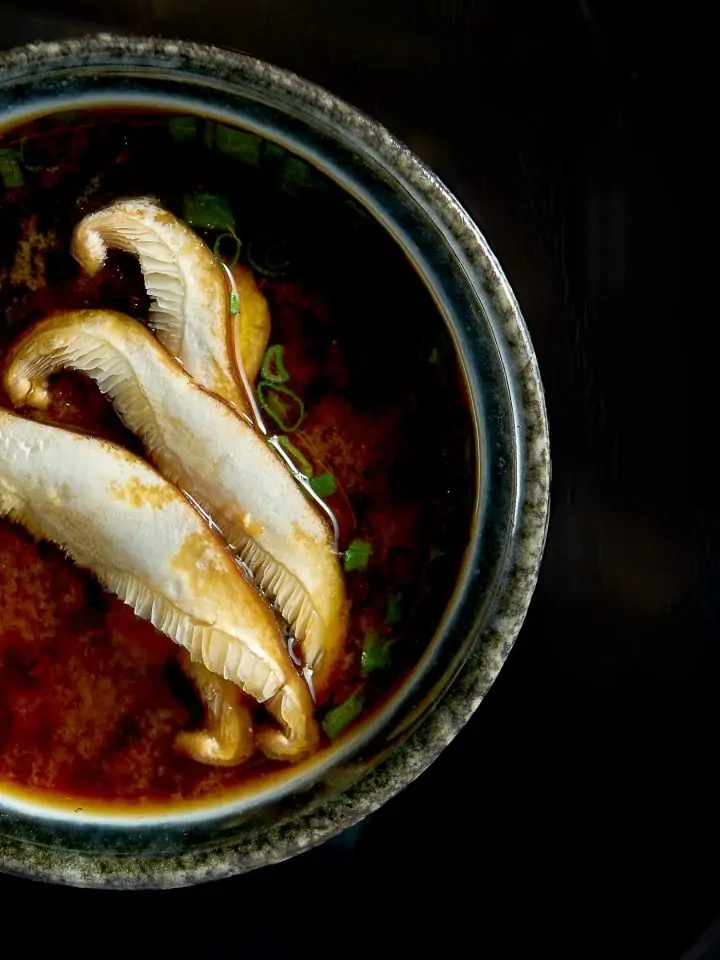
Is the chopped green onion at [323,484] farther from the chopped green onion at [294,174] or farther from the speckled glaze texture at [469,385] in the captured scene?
the chopped green onion at [294,174]

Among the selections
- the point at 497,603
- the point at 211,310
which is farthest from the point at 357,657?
the point at 211,310

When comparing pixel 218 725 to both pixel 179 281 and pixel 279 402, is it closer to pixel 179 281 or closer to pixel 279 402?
pixel 279 402

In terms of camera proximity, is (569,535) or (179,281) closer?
(179,281)

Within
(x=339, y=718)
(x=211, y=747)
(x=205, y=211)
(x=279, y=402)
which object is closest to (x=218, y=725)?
(x=211, y=747)

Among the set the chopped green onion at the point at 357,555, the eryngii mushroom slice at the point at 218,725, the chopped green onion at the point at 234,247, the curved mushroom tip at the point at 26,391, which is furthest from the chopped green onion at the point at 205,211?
the eryngii mushroom slice at the point at 218,725

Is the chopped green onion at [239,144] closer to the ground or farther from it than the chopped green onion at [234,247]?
farther from it

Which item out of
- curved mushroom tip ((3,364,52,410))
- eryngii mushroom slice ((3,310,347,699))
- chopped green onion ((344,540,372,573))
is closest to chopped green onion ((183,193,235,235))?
eryngii mushroom slice ((3,310,347,699))

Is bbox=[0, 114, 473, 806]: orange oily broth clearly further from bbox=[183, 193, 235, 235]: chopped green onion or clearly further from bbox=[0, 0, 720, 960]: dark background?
bbox=[0, 0, 720, 960]: dark background
